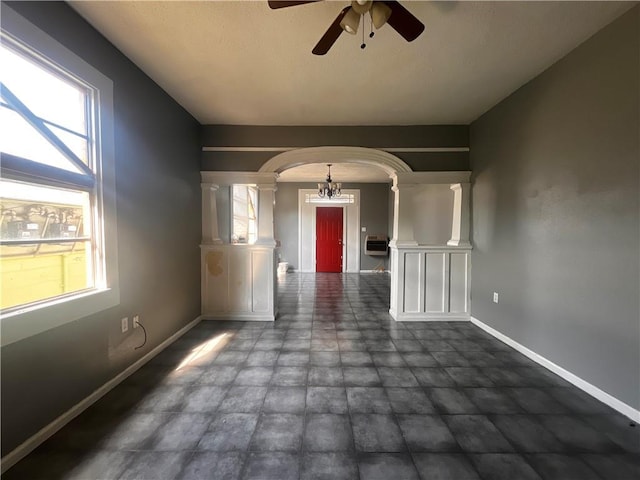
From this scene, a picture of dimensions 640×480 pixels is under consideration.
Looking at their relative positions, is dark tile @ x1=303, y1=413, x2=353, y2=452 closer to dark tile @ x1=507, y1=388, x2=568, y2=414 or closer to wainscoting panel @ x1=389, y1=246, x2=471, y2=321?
dark tile @ x1=507, y1=388, x2=568, y2=414

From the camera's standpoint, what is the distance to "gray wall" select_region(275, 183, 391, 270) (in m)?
8.07

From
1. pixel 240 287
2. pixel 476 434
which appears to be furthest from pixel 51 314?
pixel 476 434

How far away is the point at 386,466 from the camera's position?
57.9 inches

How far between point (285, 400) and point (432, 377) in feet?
4.07

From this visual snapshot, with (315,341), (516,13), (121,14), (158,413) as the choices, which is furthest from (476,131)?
(158,413)

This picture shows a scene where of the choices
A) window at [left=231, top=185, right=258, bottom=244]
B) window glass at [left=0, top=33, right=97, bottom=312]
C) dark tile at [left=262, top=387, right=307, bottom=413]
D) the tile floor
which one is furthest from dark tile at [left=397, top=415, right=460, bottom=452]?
window at [left=231, top=185, right=258, bottom=244]

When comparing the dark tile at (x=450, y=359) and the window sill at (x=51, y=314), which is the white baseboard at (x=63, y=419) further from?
the dark tile at (x=450, y=359)

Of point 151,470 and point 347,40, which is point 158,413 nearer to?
point 151,470

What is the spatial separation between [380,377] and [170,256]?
2.41 metres

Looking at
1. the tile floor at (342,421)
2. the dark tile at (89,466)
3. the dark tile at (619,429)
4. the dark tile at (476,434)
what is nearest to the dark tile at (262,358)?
the tile floor at (342,421)

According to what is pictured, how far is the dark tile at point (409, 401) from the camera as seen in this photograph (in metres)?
1.95

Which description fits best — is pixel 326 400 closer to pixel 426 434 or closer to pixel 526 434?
pixel 426 434

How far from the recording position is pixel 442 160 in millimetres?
3826

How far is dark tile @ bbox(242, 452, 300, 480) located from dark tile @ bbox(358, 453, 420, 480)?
0.35m
